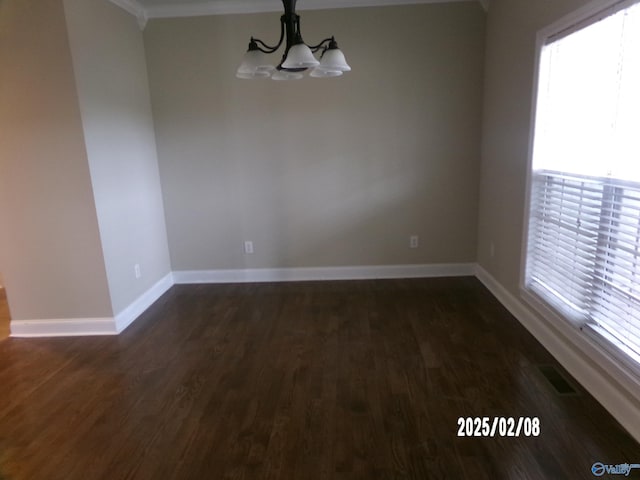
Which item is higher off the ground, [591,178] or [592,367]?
[591,178]

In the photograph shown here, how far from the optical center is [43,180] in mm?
3072

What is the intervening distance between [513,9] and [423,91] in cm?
99

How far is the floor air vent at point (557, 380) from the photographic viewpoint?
7.64ft

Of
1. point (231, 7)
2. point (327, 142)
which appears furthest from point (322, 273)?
point (231, 7)

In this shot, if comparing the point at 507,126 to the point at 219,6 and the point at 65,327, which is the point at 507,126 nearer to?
the point at 219,6

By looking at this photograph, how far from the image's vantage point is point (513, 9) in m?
3.21

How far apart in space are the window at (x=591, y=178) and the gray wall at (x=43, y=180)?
3.28 meters

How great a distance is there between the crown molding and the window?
67.3 inches

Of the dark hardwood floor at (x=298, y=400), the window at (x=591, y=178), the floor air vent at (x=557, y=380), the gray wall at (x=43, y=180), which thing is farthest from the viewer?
the gray wall at (x=43, y=180)

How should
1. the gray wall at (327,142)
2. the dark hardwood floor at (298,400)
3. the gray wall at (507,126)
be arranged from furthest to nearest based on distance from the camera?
the gray wall at (327,142) → the gray wall at (507,126) → the dark hardwood floor at (298,400)

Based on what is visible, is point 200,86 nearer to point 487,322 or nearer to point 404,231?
point 404,231

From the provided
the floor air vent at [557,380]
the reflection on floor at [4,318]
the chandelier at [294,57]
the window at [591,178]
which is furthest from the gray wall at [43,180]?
the window at [591,178]

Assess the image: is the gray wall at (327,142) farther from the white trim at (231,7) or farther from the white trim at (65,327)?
the white trim at (65,327)

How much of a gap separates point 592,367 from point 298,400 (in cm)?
166
